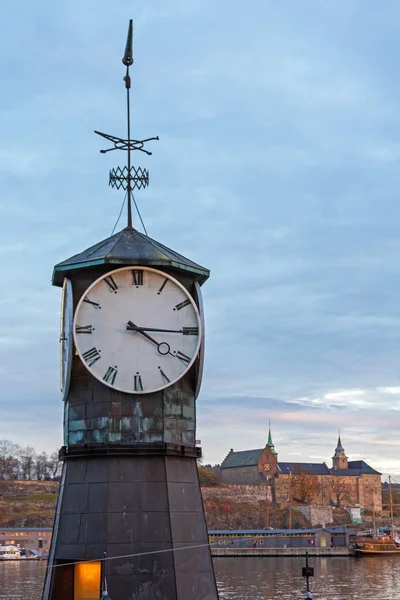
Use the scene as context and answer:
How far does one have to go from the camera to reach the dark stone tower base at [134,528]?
38.9 ft

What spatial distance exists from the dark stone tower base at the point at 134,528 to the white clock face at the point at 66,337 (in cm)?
135

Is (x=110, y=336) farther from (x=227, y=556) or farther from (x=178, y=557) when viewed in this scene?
(x=227, y=556)

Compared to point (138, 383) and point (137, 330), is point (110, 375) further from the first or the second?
point (137, 330)

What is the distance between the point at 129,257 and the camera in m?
13.1

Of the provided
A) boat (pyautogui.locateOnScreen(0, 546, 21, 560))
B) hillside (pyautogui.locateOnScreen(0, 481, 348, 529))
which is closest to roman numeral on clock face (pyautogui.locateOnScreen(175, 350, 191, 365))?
boat (pyautogui.locateOnScreen(0, 546, 21, 560))

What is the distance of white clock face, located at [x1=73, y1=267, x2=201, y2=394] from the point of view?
12.8 meters

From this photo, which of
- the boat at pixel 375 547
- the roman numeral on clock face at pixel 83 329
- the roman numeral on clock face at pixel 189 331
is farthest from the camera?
the boat at pixel 375 547

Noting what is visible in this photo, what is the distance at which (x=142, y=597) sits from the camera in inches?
462

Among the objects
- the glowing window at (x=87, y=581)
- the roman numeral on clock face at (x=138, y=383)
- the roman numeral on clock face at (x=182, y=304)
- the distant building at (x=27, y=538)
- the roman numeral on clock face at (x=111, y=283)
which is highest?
the roman numeral on clock face at (x=111, y=283)

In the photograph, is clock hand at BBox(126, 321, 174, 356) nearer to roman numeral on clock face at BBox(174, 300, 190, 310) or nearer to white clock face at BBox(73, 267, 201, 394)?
white clock face at BBox(73, 267, 201, 394)

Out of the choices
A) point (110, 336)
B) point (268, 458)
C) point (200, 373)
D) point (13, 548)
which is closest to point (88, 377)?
point (110, 336)

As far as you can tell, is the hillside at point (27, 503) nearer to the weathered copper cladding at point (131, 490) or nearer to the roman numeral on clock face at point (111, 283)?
the weathered copper cladding at point (131, 490)

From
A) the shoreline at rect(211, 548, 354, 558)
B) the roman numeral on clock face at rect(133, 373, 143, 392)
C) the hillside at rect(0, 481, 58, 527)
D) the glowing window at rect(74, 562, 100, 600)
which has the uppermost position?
the roman numeral on clock face at rect(133, 373, 143, 392)

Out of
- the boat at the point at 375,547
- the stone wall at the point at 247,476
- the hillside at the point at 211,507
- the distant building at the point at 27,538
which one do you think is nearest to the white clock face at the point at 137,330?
the distant building at the point at 27,538
